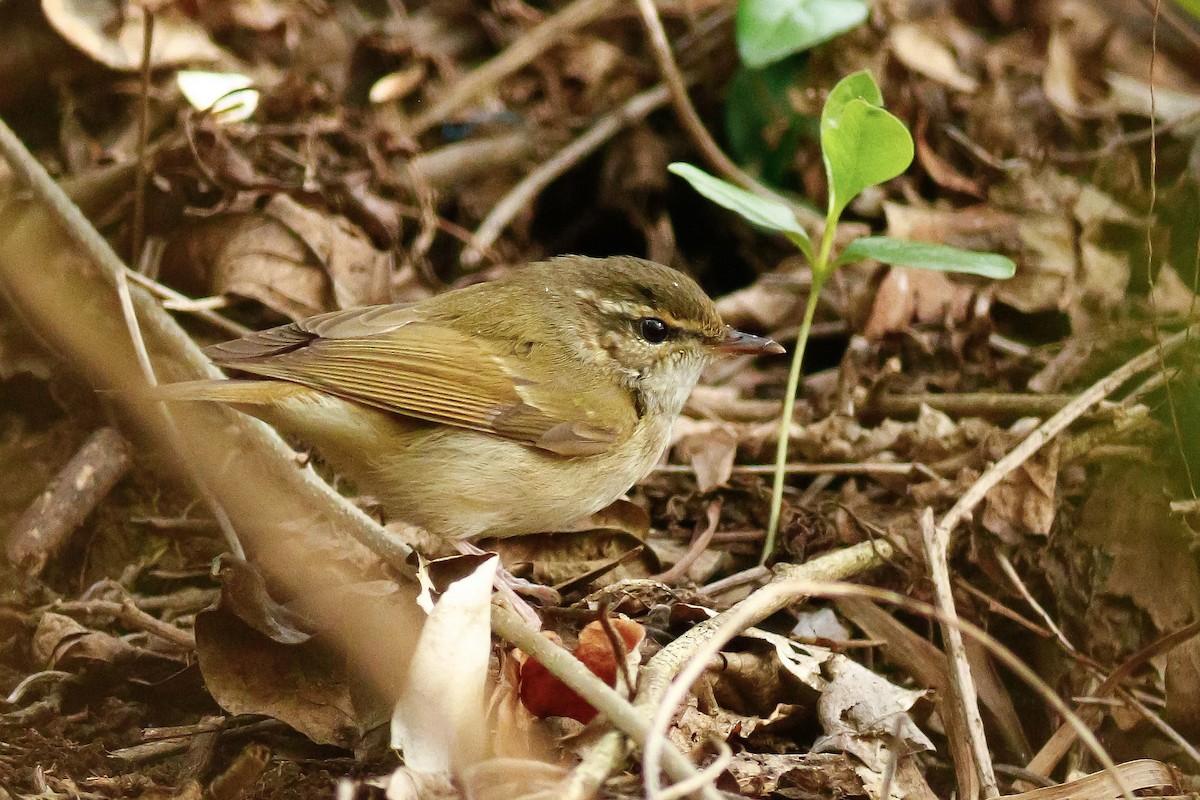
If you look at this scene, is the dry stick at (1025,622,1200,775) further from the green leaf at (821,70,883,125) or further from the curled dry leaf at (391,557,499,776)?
the green leaf at (821,70,883,125)

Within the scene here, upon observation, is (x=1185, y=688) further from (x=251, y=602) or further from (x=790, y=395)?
(x=251, y=602)

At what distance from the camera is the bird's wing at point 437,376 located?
374cm

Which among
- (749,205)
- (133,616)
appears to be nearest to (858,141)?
(749,205)

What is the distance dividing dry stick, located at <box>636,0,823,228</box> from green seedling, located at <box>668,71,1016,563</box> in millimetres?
1976

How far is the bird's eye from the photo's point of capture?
4.30 metres

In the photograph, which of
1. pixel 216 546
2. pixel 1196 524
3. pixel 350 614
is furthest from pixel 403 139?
pixel 1196 524

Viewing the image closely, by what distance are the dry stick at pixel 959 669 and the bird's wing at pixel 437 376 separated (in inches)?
43.8

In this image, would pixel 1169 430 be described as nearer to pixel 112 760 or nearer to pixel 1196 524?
pixel 1196 524

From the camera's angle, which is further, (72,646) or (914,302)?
(914,302)

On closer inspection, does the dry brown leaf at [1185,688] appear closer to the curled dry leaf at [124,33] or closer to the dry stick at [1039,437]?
the dry stick at [1039,437]

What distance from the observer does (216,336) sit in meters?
4.79

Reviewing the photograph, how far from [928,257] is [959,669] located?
1.30 meters

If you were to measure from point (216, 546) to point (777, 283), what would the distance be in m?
2.93

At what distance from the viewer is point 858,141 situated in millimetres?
3695
